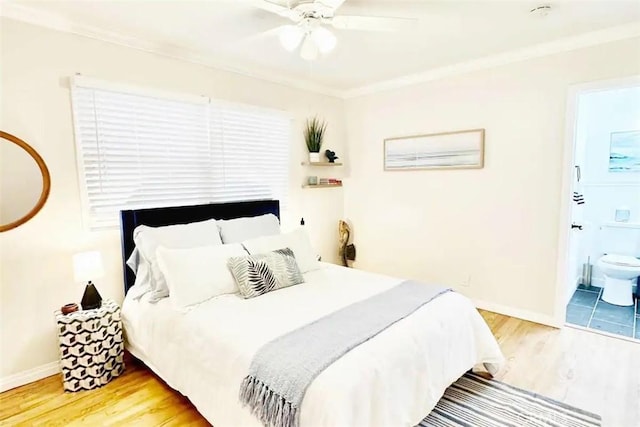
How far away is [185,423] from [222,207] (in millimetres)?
1762

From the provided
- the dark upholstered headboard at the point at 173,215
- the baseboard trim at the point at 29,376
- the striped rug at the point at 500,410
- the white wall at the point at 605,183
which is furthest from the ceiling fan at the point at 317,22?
the white wall at the point at 605,183

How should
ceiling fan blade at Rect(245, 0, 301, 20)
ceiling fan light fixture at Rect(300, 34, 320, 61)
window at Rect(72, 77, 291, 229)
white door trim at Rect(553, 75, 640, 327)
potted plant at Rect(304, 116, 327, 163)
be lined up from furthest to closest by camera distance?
potted plant at Rect(304, 116, 327, 163) → white door trim at Rect(553, 75, 640, 327) → window at Rect(72, 77, 291, 229) → ceiling fan light fixture at Rect(300, 34, 320, 61) → ceiling fan blade at Rect(245, 0, 301, 20)

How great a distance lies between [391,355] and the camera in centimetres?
164

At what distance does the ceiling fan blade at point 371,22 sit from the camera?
2013mm

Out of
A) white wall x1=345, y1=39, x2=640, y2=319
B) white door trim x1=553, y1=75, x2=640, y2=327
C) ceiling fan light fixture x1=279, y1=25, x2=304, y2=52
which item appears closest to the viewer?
ceiling fan light fixture x1=279, y1=25, x2=304, y2=52

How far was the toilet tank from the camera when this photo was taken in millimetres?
3834

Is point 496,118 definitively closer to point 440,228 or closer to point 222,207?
point 440,228

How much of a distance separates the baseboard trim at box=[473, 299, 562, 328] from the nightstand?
3.32m

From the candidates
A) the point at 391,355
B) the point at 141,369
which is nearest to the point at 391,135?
the point at 391,355

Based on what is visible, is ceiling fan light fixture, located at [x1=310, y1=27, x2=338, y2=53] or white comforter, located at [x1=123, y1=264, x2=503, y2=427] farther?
ceiling fan light fixture, located at [x1=310, y1=27, x2=338, y2=53]

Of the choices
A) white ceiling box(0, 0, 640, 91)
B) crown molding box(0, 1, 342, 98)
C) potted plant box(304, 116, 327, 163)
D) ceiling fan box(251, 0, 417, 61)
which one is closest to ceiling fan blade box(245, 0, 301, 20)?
ceiling fan box(251, 0, 417, 61)

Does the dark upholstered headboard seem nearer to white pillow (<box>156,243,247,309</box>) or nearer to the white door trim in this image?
white pillow (<box>156,243,247,309</box>)

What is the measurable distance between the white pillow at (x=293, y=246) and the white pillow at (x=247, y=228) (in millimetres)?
224

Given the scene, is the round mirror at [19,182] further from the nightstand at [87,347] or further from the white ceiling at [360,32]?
the white ceiling at [360,32]
